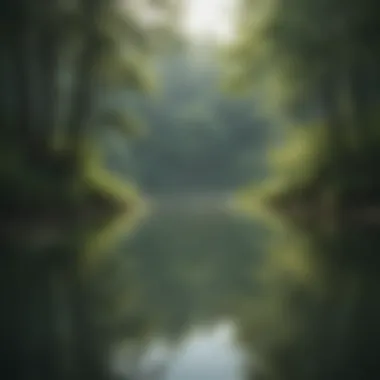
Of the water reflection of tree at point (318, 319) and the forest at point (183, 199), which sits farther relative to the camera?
the forest at point (183, 199)

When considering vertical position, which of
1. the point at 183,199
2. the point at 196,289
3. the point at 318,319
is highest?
the point at 183,199

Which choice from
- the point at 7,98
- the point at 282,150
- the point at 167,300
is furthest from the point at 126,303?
the point at 282,150

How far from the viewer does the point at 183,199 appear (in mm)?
12734

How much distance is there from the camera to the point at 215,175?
14.3 metres

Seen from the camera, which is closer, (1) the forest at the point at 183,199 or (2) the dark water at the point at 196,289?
(2) the dark water at the point at 196,289

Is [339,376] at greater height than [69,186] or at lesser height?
lesser

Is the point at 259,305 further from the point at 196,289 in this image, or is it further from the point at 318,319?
the point at 196,289

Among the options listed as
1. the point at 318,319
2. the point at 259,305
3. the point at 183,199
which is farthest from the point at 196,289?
the point at 183,199

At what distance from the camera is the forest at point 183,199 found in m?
2.21

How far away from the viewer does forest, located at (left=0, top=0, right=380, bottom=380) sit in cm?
221

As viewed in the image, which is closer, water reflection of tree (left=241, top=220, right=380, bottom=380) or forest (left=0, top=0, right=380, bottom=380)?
water reflection of tree (left=241, top=220, right=380, bottom=380)

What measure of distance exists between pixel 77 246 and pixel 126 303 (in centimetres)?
210

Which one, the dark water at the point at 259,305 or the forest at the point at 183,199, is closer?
the dark water at the point at 259,305

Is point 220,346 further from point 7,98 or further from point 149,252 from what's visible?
point 7,98
